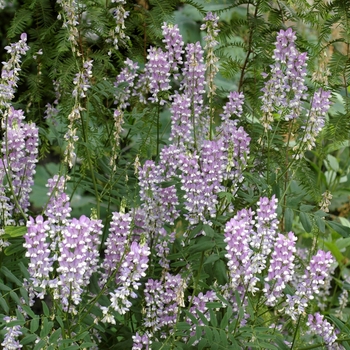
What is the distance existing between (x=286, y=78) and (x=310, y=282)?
0.74 m

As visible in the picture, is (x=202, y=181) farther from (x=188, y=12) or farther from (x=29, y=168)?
(x=188, y=12)

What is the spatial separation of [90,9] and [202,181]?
1.11 metres

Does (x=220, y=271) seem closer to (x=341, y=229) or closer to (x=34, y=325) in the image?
(x=341, y=229)

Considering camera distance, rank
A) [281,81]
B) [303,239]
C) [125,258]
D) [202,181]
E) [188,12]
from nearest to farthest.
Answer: [125,258] < [202,181] < [281,81] < [303,239] < [188,12]

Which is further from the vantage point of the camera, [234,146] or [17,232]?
[234,146]

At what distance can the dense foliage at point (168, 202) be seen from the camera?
6.48ft

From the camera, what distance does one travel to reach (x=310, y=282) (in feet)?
6.61

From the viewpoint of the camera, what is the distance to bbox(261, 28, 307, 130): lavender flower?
7.59ft

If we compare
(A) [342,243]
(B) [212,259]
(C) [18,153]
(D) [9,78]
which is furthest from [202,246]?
(A) [342,243]

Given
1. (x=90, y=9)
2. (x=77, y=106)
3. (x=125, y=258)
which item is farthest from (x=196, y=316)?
(x=90, y=9)

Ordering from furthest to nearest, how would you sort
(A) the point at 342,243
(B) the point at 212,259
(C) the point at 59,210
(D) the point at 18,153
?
(A) the point at 342,243 < (D) the point at 18,153 < (B) the point at 212,259 < (C) the point at 59,210

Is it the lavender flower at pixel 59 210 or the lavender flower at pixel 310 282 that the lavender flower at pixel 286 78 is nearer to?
the lavender flower at pixel 310 282

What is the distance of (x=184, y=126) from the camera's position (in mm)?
2492

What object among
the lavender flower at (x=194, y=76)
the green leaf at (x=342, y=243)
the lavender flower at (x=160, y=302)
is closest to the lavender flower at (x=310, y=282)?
the lavender flower at (x=160, y=302)
